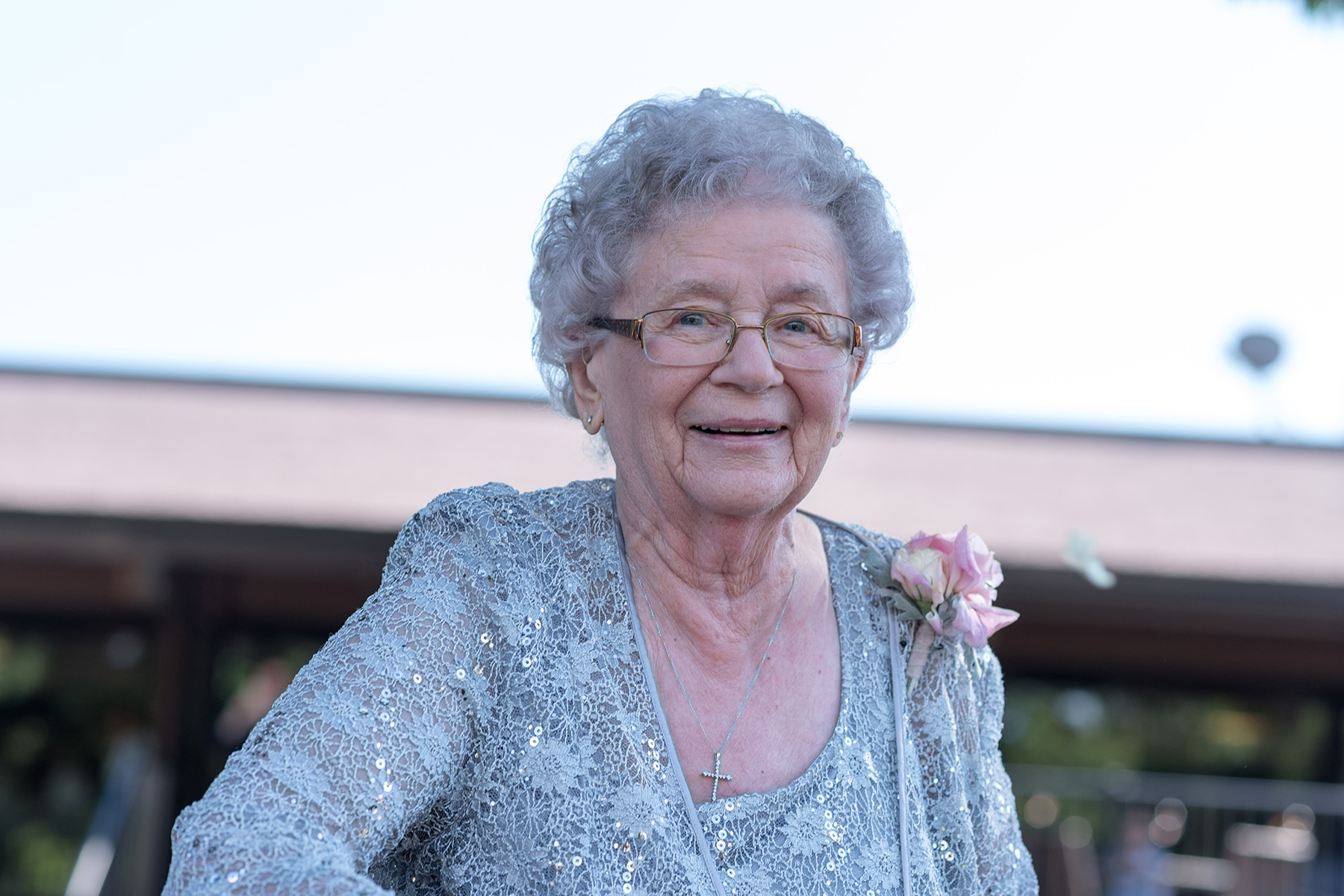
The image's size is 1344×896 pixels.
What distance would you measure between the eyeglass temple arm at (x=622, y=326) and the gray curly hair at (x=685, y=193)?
1 centimetres

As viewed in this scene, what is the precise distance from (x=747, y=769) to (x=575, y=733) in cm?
28

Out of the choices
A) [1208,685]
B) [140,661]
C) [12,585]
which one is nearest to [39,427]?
[12,585]

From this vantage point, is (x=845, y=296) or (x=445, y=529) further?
(x=845, y=296)

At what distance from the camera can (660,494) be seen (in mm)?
1938

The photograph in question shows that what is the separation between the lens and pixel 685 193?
6.21 feet

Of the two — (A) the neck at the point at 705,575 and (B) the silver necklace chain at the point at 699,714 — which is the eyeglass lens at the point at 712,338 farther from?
(B) the silver necklace chain at the point at 699,714

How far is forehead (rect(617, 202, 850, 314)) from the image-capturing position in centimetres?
186

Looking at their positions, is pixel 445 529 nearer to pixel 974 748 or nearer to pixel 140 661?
pixel 974 748

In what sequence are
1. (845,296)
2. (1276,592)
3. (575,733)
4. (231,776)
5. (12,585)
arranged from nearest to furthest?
(231,776) → (575,733) → (845,296) → (1276,592) → (12,585)

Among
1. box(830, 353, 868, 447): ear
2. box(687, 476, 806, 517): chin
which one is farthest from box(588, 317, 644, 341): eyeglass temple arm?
box(830, 353, 868, 447): ear

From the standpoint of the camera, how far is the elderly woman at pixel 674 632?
1.65 metres

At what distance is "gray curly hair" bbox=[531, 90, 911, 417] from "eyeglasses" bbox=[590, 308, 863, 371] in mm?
95

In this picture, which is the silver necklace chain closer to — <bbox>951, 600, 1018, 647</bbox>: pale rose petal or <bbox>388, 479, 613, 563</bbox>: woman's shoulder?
<bbox>388, 479, 613, 563</bbox>: woman's shoulder

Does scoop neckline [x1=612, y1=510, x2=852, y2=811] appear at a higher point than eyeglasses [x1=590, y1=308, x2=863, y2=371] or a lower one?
lower
